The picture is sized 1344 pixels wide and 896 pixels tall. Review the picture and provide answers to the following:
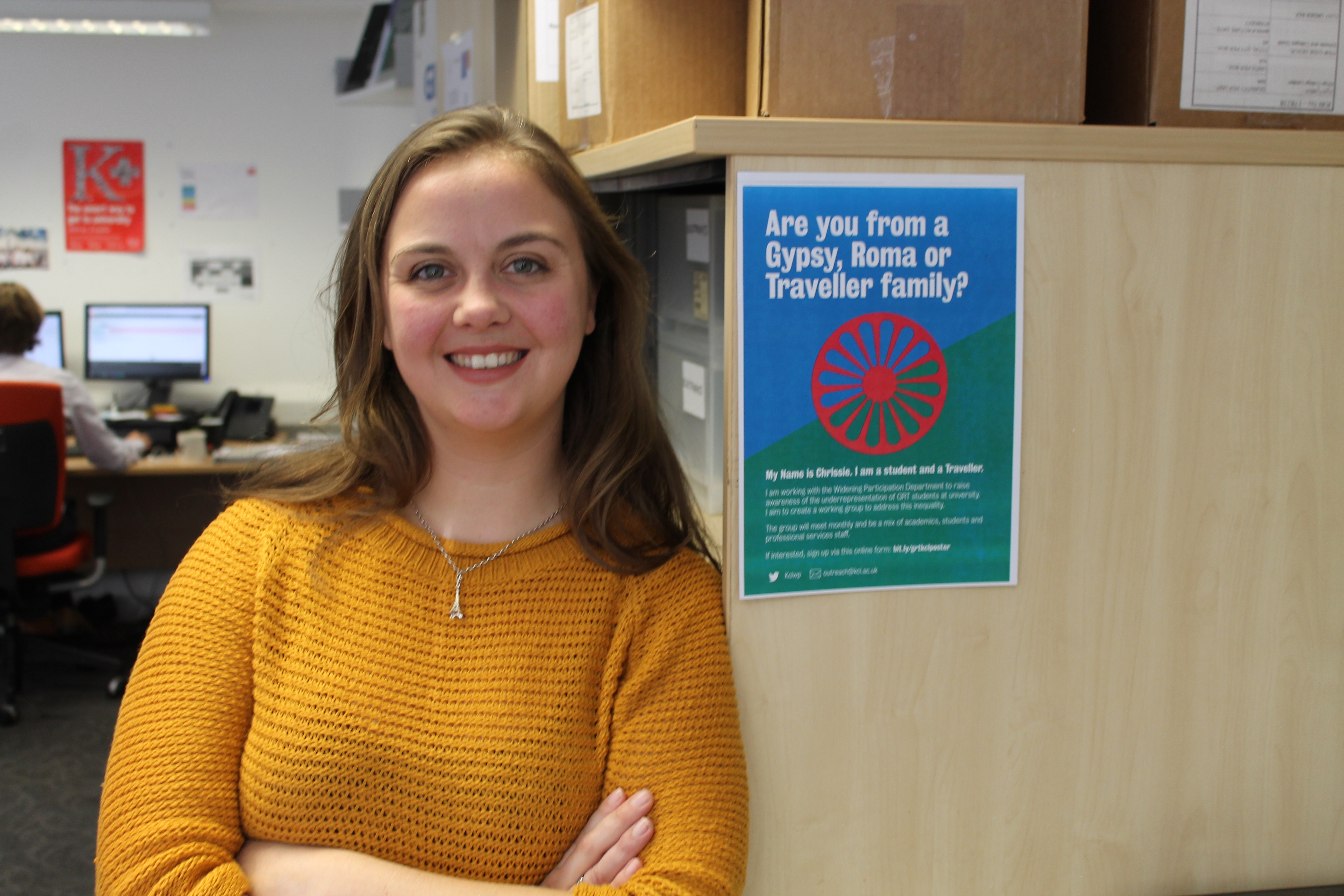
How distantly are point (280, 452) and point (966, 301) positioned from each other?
82 cm

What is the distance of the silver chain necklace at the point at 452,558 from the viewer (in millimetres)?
1074

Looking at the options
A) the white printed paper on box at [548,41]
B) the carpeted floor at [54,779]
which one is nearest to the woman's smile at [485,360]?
the white printed paper on box at [548,41]

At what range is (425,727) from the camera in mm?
1014

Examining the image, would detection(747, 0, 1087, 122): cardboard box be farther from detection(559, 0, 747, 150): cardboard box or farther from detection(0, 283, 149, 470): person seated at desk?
detection(0, 283, 149, 470): person seated at desk

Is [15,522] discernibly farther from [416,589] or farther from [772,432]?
[772,432]

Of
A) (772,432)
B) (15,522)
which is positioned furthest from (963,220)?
(15,522)

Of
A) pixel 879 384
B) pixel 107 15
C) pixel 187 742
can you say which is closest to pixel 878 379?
pixel 879 384

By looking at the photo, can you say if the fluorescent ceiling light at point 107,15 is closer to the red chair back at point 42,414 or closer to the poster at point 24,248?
the poster at point 24,248

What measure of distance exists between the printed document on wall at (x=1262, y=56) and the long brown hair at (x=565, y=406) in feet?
2.02

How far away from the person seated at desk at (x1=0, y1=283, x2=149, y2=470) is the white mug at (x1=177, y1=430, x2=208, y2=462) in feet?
0.78

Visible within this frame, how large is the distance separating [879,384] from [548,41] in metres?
0.77

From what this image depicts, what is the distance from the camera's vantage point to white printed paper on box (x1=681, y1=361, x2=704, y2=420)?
1332 millimetres

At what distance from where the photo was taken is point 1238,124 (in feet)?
3.59

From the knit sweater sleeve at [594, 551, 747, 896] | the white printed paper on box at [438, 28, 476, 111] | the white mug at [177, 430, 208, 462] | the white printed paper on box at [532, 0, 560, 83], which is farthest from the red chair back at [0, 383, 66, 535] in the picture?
the knit sweater sleeve at [594, 551, 747, 896]
